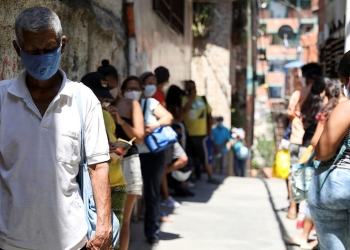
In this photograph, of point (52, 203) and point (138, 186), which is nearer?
point (52, 203)

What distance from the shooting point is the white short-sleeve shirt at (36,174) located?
103 inches

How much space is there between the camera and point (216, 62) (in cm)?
1741

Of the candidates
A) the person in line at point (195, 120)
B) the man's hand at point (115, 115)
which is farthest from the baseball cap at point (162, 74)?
the man's hand at point (115, 115)

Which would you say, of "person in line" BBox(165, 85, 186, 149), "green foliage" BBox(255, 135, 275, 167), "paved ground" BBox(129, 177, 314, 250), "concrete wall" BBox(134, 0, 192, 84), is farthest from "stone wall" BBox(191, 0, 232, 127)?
"green foliage" BBox(255, 135, 275, 167)

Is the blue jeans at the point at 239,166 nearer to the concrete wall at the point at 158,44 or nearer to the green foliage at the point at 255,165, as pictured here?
the concrete wall at the point at 158,44

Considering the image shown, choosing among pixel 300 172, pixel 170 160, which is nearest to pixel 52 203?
pixel 300 172

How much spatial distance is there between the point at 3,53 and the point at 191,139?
7223mm

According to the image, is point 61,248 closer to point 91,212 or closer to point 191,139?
point 91,212

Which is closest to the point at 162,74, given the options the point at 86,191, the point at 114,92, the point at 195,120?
the point at 195,120

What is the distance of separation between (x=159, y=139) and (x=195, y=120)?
462 cm

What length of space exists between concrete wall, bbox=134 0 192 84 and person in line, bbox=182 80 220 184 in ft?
2.15

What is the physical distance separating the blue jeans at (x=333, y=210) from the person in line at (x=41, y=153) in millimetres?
1650

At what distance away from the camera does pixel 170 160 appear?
8.24 meters

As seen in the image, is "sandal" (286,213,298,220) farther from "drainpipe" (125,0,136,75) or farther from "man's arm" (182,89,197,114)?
"man's arm" (182,89,197,114)
